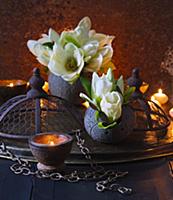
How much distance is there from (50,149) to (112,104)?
0.63ft

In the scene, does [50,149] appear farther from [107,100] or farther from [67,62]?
[67,62]

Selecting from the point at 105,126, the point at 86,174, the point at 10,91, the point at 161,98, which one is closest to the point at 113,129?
the point at 105,126

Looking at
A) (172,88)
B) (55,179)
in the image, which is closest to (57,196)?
(55,179)

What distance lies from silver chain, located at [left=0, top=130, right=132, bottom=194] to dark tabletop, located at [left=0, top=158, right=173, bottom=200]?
13 millimetres

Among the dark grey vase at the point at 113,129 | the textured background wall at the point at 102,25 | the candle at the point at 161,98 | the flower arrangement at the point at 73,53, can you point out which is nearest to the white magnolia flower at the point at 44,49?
the flower arrangement at the point at 73,53

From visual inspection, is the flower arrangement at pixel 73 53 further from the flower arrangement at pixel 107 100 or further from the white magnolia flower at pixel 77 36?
the flower arrangement at pixel 107 100

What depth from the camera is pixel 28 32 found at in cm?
167

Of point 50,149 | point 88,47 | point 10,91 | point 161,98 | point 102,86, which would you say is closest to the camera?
point 50,149

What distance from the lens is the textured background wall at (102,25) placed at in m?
1.64

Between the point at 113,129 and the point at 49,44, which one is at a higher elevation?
the point at 49,44

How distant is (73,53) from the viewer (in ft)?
3.76

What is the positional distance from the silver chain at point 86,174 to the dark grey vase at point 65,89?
232 mm

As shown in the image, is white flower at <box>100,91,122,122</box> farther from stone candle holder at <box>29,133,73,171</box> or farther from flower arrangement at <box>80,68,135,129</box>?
stone candle holder at <box>29,133,73,171</box>

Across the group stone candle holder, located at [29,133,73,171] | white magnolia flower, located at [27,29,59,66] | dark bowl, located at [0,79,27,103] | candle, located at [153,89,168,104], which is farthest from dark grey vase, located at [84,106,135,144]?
candle, located at [153,89,168,104]
